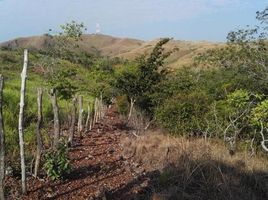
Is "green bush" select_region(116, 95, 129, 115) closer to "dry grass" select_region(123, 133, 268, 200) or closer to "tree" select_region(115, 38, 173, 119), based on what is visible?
"tree" select_region(115, 38, 173, 119)

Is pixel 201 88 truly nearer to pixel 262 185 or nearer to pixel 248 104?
pixel 248 104

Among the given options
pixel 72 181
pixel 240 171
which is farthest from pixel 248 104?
pixel 72 181

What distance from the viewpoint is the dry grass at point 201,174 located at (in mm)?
7816

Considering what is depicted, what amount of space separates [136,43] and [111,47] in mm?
12904

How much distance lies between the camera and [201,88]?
18.2 meters

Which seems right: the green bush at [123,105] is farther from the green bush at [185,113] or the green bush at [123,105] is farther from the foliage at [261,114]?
the foliage at [261,114]

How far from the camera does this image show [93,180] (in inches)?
328

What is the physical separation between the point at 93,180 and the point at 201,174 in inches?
82.0

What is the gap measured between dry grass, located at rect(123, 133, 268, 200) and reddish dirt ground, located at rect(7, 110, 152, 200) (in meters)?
0.47

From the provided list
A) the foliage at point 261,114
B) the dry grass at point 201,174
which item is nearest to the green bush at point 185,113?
the foliage at point 261,114

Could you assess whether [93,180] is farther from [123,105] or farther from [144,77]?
[123,105]

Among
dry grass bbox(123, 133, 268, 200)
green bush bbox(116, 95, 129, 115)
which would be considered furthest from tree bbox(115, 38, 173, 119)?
dry grass bbox(123, 133, 268, 200)

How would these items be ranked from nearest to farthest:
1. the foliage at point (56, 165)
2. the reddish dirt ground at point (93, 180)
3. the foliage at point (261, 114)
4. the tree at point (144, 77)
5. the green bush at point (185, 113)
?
the reddish dirt ground at point (93, 180) < the foliage at point (56, 165) < the foliage at point (261, 114) < the green bush at point (185, 113) < the tree at point (144, 77)

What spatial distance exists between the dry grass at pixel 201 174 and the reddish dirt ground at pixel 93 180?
1.54 feet
